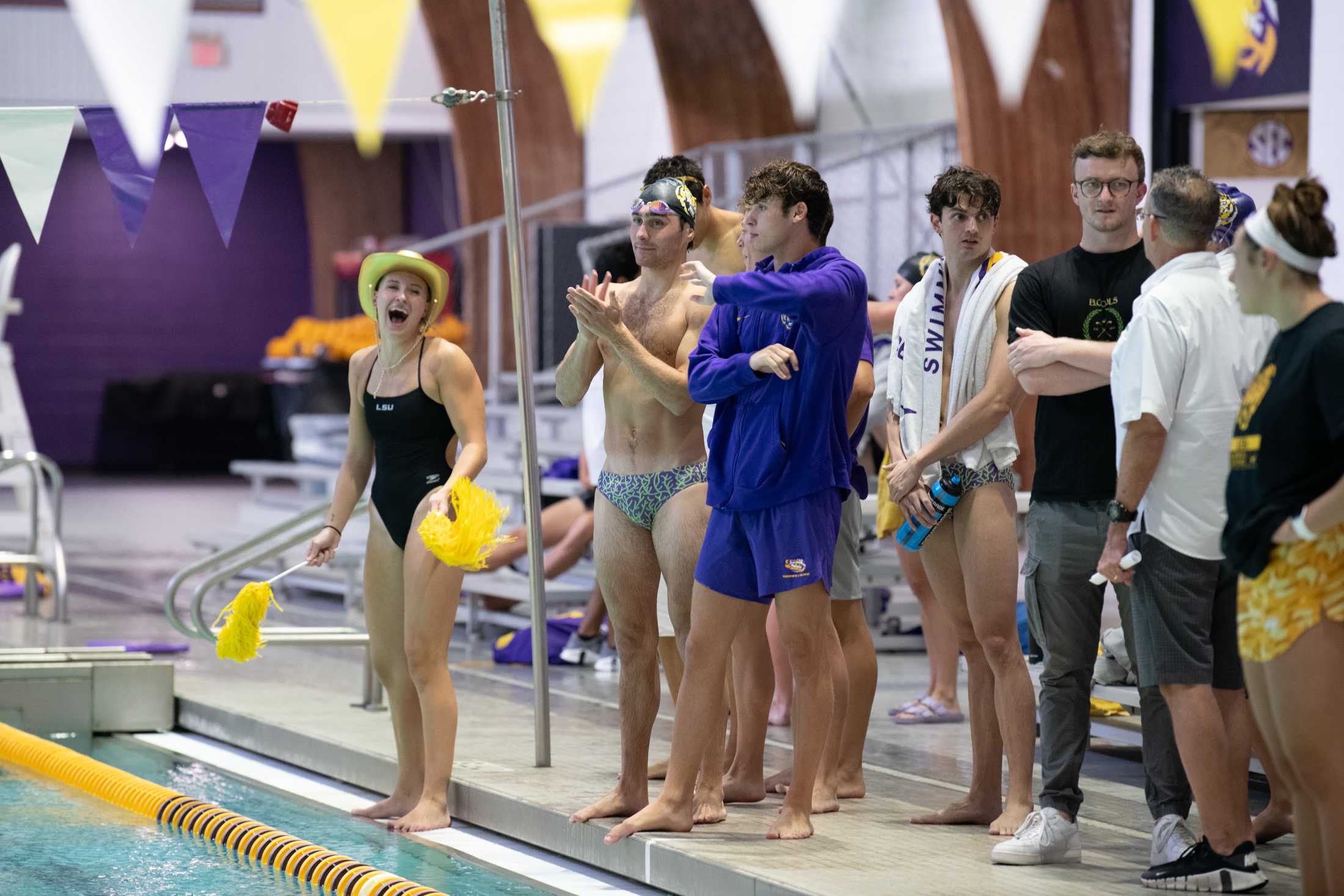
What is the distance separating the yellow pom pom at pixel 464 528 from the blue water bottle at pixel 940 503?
1099 mm

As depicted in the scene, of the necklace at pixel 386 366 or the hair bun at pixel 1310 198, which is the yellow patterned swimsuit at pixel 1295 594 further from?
the necklace at pixel 386 366

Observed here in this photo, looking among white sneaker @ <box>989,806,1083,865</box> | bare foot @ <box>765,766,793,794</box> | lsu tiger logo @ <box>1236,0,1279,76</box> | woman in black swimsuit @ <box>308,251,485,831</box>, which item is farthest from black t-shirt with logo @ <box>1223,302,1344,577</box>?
lsu tiger logo @ <box>1236,0,1279,76</box>

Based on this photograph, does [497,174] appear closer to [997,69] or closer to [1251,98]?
[997,69]

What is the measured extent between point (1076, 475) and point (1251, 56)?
16.0 feet

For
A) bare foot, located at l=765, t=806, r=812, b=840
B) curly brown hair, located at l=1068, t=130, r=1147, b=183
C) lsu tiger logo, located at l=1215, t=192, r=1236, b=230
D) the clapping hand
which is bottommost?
bare foot, located at l=765, t=806, r=812, b=840

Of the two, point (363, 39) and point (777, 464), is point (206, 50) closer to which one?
point (363, 39)

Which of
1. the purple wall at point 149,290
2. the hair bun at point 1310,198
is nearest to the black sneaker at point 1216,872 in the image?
the hair bun at point 1310,198

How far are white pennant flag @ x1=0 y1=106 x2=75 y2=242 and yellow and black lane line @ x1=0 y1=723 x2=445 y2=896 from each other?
5.94 ft

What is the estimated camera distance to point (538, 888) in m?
4.50

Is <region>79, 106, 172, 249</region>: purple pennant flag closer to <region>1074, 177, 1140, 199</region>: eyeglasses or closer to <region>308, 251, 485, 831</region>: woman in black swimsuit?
<region>308, 251, 485, 831</region>: woman in black swimsuit

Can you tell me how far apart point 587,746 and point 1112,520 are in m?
2.50

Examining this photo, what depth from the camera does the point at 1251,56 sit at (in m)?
8.28

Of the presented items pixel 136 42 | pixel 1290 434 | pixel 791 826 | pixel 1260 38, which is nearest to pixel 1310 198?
pixel 1290 434

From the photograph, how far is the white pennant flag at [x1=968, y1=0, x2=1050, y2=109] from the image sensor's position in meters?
9.38
